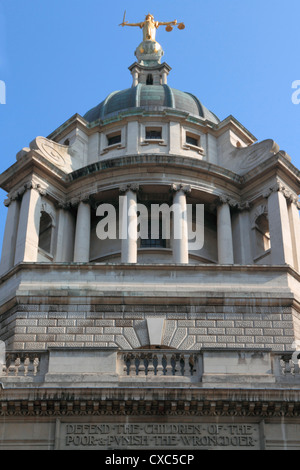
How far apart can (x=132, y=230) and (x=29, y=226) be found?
14.7 feet

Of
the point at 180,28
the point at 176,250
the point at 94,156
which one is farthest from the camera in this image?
the point at 180,28

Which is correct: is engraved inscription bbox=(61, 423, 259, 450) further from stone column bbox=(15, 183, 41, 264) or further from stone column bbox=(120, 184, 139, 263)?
stone column bbox=(120, 184, 139, 263)

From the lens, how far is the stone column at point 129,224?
127 feet

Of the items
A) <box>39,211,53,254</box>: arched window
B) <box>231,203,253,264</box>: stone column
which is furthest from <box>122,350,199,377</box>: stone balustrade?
<box>39,211,53,254</box>: arched window

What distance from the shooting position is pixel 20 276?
107 feet

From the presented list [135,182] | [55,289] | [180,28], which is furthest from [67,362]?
[180,28]

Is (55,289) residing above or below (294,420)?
above

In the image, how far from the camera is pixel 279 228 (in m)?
38.5

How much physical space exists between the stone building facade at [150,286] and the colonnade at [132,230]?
0.28 feet

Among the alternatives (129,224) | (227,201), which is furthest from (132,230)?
(227,201)

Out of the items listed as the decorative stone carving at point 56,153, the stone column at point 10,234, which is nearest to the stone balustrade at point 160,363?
the stone column at point 10,234

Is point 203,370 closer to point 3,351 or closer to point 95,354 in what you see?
point 95,354

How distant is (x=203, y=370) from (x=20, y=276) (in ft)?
32.7

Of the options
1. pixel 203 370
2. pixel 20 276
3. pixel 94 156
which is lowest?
pixel 203 370
